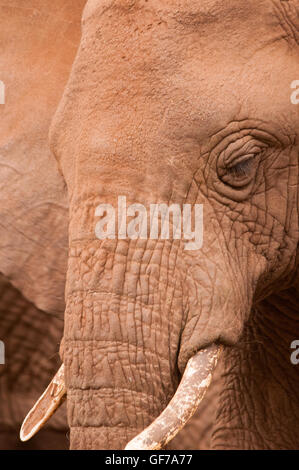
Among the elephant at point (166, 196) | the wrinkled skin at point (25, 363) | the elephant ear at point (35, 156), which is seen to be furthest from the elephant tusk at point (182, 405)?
the wrinkled skin at point (25, 363)

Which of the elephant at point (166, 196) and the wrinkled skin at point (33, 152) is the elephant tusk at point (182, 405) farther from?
the wrinkled skin at point (33, 152)

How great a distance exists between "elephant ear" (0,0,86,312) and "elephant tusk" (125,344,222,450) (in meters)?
0.91

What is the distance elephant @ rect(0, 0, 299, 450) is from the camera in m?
1.96

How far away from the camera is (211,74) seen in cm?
202

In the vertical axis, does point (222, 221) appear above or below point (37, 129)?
below

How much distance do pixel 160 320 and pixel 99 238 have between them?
0.58 ft

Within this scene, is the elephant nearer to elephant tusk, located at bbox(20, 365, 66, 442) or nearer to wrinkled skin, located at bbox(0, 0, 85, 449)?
elephant tusk, located at bbox(20, 365, 66, 442)

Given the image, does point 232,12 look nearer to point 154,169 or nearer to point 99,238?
point 154,169

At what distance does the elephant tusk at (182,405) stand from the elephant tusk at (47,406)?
31 cm

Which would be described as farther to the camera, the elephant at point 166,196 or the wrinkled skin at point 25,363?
the wrinkled skin at point 25,363

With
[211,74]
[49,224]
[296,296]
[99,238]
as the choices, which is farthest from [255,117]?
[49,224]

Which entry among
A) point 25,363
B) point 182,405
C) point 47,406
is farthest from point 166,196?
point 25,363

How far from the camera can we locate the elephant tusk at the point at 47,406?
84.7 inches

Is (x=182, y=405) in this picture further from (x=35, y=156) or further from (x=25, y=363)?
(x=25, y=363)
